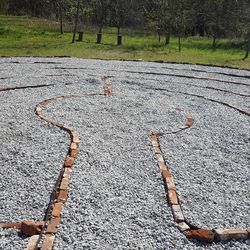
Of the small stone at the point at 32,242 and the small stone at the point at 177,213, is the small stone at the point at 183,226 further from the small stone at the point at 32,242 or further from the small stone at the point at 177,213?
the small stone at the point at 32,242

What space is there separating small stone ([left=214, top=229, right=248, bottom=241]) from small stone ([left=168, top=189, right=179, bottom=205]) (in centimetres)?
94

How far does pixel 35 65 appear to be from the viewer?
18.3 m

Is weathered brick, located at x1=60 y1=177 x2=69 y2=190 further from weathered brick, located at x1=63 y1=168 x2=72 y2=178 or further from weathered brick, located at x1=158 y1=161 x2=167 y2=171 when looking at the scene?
weathered brick, located at x1=158 y1=161 x2=167 y2=171

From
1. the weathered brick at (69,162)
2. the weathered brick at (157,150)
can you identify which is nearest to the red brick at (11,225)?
the weathered brick at (69,162)

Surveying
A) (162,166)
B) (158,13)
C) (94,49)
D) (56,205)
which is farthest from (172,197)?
(158,13)

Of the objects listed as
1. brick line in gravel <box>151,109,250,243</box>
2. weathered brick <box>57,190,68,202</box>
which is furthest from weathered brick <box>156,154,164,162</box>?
weathered brick <box>57,190,68,202</box>

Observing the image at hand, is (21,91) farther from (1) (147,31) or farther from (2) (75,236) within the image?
(1) (147,31)

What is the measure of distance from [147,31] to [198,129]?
32343 mm

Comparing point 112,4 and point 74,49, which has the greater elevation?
point 112,4

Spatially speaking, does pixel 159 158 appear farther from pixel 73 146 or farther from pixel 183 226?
pixel 183 226

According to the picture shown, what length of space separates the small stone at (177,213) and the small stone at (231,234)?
55cm

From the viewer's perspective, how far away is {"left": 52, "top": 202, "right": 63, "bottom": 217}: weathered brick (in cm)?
577

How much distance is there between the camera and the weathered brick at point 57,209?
5775 millimetres

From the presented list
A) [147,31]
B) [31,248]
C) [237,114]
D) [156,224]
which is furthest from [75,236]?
[147,31]
